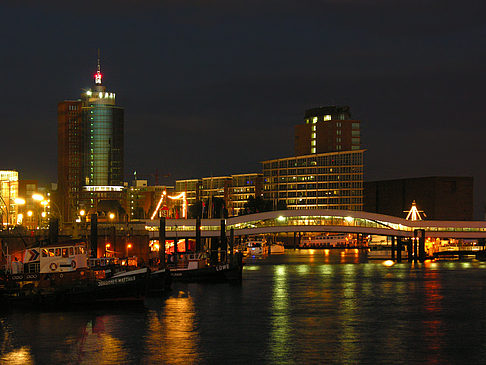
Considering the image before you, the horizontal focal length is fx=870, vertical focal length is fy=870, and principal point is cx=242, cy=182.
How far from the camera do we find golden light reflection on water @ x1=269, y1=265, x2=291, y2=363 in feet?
138

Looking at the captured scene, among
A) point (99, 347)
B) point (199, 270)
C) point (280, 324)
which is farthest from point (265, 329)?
point (199, 270)

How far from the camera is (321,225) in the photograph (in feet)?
434

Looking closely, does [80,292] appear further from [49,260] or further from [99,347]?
[99,347]

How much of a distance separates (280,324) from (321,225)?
265 feet

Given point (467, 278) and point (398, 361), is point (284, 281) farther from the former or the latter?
point (398, 361)

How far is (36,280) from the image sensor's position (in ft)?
197

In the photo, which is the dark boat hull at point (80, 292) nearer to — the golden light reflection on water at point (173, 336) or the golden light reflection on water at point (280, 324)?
the golden light reflection on water at point (173, 336)

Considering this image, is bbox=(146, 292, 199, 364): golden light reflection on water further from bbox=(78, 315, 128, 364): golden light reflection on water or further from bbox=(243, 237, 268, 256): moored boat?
bbox=(243, 237, 268, 256): moored boat

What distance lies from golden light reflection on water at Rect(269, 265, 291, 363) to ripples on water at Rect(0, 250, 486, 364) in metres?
0.06

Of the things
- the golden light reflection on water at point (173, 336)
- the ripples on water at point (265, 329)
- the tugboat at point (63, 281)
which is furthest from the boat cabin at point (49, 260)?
the golden light reflection on water at point (173, 336)

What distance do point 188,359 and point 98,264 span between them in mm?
32332

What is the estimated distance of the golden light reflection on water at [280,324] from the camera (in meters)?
41.9

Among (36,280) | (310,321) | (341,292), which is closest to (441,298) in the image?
(341,292)

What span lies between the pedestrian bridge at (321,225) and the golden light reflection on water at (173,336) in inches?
2598
